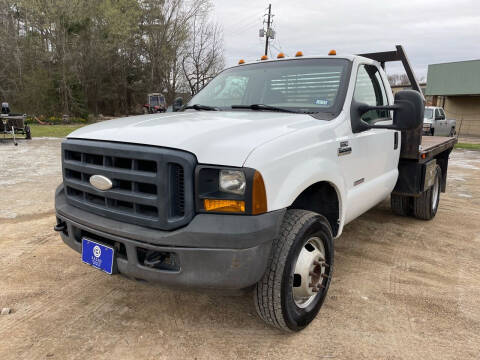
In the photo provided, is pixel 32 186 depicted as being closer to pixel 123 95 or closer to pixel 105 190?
pixel 105 190

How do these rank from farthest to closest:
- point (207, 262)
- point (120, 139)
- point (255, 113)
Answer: point (255, 113), point (120, 139), point (207, 262)

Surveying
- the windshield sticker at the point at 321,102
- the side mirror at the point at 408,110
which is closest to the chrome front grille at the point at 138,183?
the windshield sticker at the point at 321,102

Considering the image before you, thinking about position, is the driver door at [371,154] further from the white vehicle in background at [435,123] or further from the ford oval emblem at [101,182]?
the white vehicle in background at [435,123]

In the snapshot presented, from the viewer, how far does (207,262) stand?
2.12 m

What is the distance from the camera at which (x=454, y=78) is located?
2714cm

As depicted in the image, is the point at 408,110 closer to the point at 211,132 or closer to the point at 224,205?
the point at 211,132

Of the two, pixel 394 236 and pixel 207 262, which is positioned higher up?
pixel 207 262

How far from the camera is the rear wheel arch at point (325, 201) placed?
2.89 m

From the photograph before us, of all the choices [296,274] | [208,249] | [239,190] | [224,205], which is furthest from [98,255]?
[296,274]

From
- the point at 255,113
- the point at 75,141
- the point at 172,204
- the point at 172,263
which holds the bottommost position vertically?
the point at 172,263

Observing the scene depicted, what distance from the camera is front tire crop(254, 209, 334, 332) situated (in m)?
2.35

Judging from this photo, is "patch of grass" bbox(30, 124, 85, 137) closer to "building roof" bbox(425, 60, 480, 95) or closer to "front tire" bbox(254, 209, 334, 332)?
"front tire" bbox(254, 209, 334, 332)

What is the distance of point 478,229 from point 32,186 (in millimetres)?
7238

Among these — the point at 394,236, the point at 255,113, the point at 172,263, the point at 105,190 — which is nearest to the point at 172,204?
the point at 172,263
